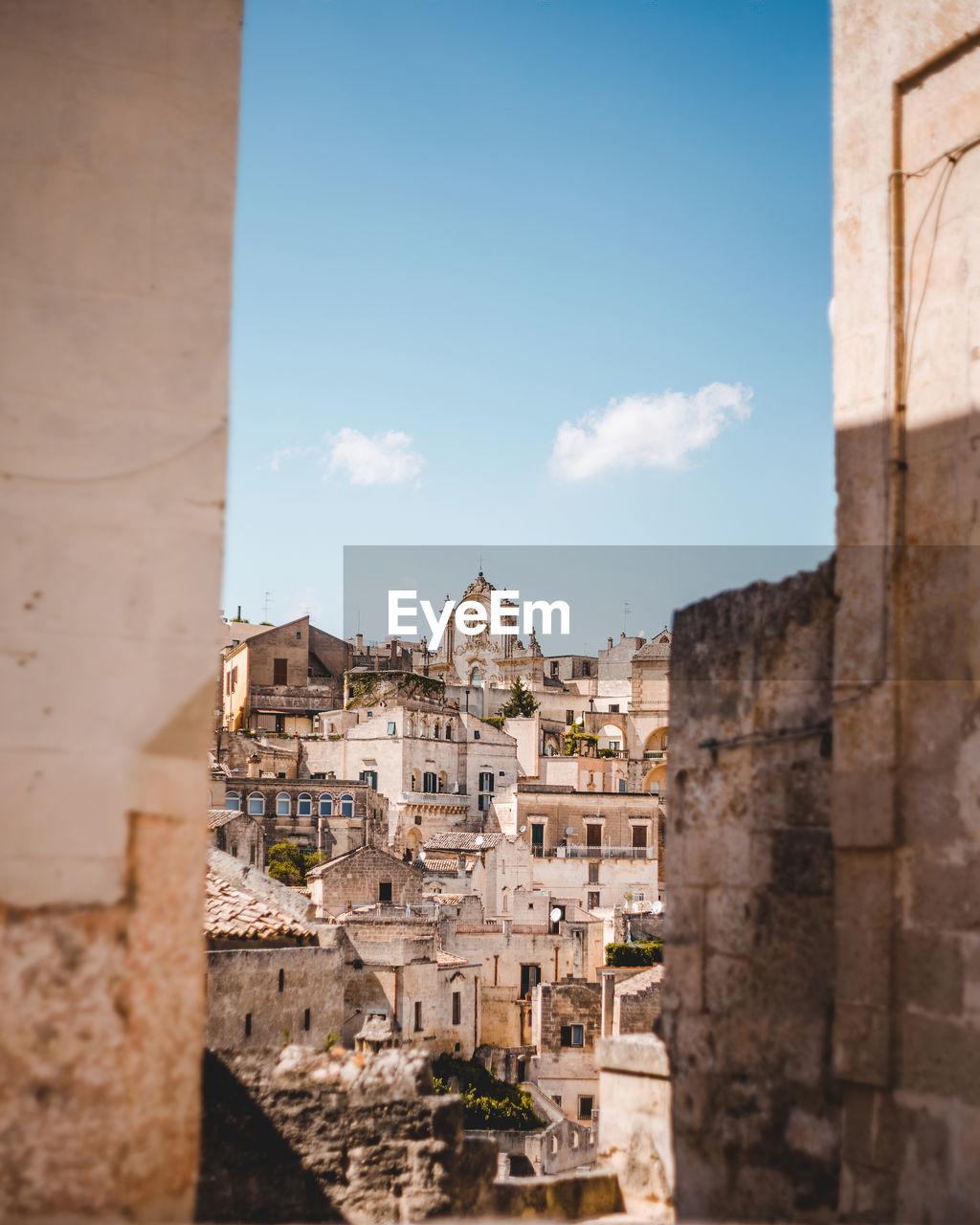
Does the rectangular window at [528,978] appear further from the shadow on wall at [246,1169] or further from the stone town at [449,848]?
the shadow on wall at [246,1169]

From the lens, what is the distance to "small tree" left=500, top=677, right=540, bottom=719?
82500mm

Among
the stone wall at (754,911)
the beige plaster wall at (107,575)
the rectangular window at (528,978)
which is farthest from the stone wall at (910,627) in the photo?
the rectangular window at (528,978)

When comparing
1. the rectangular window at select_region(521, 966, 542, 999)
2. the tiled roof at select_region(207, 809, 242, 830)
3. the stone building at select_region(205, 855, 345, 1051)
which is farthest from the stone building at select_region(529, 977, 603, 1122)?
the stone building at select_region(205, 855, 345, 1051)

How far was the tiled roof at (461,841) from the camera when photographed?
2127 inches

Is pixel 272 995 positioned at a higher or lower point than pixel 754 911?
lower

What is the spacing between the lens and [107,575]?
391cm

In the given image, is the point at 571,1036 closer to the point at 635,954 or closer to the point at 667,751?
the point at 635,954

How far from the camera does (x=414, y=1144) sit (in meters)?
7.41

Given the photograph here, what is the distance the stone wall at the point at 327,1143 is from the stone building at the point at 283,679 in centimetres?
6987

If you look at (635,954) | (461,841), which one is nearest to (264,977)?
(635,954)

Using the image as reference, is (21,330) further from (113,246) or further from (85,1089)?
(85,1089)

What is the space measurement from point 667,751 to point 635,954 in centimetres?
3759

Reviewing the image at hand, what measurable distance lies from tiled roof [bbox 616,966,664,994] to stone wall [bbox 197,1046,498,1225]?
1113 inches

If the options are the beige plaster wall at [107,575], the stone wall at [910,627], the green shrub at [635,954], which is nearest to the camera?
the beige plaster wall at [107,575]
